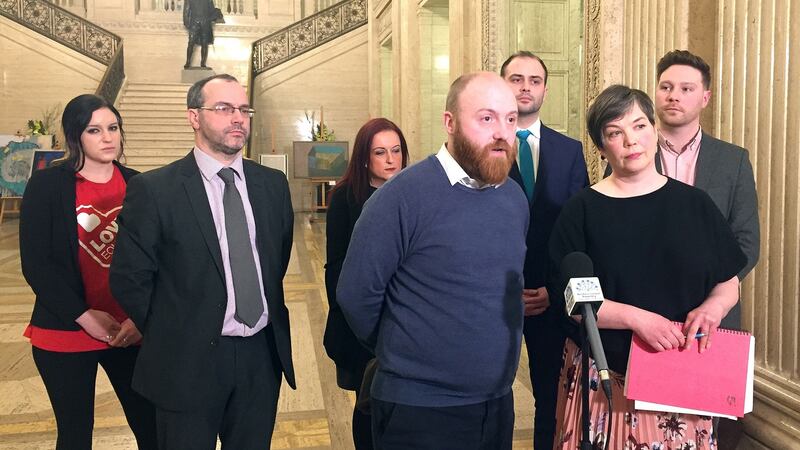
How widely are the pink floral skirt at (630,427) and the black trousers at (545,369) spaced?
2.47 feet

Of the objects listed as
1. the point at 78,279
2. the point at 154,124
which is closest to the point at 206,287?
the point at 78,279

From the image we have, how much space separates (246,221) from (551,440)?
1.68m

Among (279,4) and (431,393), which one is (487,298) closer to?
(431,393)

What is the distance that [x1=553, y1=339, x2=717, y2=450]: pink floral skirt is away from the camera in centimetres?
217

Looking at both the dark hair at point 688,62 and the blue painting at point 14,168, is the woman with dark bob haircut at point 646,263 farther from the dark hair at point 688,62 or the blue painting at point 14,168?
the blue painting at point 14,168

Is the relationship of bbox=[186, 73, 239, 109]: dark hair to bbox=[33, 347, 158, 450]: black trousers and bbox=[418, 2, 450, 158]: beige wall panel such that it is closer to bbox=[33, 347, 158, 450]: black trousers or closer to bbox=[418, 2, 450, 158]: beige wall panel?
bbox=[33, 347, 158, 450]: black trousers

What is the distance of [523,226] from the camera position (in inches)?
84.9

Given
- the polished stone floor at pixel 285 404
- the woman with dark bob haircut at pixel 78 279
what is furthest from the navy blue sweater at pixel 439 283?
the polished stone floor at pixel 285 404

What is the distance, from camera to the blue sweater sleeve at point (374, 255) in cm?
201

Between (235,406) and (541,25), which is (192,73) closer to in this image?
(541,25)

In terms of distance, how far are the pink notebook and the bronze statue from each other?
21.1 meters

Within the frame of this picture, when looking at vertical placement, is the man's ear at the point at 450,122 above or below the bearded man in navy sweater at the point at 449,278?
above

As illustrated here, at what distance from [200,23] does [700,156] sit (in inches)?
809

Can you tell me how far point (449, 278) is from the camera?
1995 millimetres
